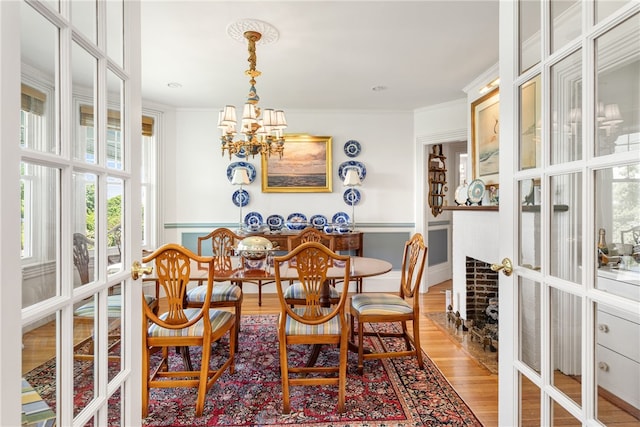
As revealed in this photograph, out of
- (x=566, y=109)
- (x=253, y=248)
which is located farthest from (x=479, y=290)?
(x=566, y=109)

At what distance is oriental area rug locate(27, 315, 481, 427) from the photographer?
1785 mm

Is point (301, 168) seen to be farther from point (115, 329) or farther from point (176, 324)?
point (115, 329)

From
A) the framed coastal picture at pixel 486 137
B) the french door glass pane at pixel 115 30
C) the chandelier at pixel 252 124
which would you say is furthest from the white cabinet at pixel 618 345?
the framed coastal picture at pixel 486 137

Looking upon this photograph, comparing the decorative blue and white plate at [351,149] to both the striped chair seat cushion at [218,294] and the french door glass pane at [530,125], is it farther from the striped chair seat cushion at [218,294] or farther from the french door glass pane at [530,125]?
the french door glass pane at [530,125]

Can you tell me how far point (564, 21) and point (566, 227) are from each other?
0.56m

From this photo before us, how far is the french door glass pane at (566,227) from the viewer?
82 centimetres

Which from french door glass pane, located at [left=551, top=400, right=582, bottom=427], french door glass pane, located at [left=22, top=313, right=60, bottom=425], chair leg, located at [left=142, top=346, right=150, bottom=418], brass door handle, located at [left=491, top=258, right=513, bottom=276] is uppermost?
brass door handle, located at [left=491, top=258, right=513, bottom=276]

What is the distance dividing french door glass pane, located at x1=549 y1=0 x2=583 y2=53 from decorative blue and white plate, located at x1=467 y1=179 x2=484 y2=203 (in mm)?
2406

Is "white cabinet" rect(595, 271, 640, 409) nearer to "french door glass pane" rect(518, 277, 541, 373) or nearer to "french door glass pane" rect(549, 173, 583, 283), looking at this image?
"french door glass pane" rect(549, 173, 583, 283)

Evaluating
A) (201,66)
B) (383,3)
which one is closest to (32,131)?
(383,3)

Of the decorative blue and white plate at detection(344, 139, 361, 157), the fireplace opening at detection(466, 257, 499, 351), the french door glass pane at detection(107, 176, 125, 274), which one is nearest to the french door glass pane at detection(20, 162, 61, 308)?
the french door glass pane at detection(107, 176, 125, 274)

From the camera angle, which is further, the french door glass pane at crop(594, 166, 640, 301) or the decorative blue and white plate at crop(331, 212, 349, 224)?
the decorative blue and white plate at crop(331, 212, 349, 224)

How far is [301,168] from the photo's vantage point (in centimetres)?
455

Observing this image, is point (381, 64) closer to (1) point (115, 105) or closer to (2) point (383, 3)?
(2) point (383, 3)
